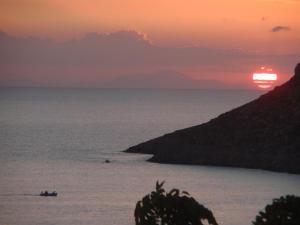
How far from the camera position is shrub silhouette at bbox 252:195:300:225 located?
97.0 feet

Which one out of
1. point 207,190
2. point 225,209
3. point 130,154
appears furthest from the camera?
point 130,154

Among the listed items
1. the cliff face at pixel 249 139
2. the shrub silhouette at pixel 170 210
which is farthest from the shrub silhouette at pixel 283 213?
the cliff face at pixel 249 139

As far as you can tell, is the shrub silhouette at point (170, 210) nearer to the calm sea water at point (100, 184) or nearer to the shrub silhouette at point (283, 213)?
the shrub silhouette at point (283, 213)

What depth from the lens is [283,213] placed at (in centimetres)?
2988

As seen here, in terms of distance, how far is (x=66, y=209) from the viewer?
235ft

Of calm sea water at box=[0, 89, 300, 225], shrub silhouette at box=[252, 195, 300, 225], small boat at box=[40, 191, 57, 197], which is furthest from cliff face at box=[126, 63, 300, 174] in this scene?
shrub silhouette at box=[252, 195, 300, 225]

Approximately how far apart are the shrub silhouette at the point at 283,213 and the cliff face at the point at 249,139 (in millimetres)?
65767

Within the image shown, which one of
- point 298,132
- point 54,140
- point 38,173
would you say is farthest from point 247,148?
point 54,140

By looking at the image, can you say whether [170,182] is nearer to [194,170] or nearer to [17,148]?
[194,170]

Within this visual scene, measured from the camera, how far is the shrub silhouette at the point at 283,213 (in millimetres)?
29562

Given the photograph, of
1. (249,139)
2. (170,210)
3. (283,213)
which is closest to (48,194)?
(249,139)

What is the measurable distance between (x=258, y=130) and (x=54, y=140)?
3855cm

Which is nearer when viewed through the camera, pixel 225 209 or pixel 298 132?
pixel 225 209

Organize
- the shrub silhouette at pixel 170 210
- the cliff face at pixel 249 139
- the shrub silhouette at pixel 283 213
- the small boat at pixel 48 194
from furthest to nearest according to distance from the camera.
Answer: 1. the cliff face at pixel 249 139
2. the small boat at pixel 48 194
3. the shrub silhouette at pixel 170 210
4. the shrub silhouette at pixel 283 213
